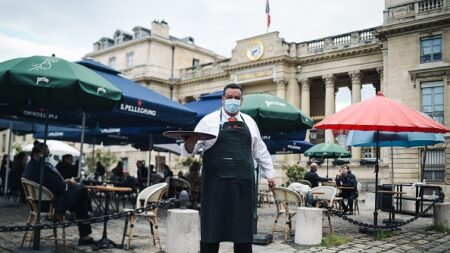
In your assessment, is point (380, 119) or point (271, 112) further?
point (271, 112)

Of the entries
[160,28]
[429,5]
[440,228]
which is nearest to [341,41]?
[429,5]

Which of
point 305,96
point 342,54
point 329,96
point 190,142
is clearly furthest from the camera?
point 305,96

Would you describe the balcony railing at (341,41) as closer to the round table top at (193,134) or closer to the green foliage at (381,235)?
the green foliage at (381,235)

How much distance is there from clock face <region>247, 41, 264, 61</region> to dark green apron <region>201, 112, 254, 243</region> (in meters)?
33.4

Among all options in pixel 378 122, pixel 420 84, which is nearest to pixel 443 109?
→ pixel 420 84

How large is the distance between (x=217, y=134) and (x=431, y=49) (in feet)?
89.0

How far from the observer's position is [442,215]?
10.0m

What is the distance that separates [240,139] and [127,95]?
17.1 feet

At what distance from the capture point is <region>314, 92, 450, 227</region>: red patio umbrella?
7.82 m

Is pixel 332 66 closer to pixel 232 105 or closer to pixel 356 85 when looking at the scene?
pixel 356 85

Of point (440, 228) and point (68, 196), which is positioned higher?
point (68, 196)

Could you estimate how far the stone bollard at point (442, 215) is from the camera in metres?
9.98

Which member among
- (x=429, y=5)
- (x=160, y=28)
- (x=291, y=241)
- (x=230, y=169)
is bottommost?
(x=291, y=241)

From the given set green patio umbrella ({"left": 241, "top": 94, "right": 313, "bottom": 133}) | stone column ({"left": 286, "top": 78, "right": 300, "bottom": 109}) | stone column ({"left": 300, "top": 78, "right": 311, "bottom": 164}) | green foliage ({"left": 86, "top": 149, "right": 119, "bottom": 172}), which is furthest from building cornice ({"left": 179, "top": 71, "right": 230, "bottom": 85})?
green patio umbrella ({"left": 241, "top": 94, "right": 313, "bottom": 133})
